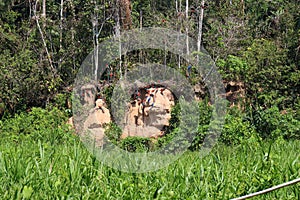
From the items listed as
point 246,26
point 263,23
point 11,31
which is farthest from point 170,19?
point 11,31

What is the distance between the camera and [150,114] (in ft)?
30.7

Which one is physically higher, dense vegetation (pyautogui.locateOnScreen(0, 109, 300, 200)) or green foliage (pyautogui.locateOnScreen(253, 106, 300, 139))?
dense vegetation (pyautogui.locateOnScreen(0, 109, 300, 200))

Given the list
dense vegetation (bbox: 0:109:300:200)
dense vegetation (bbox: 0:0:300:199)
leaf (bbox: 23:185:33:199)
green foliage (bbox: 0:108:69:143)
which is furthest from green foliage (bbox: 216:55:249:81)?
leaf (bbox: 23:185:33:199)

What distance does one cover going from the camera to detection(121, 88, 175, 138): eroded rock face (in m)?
9.20

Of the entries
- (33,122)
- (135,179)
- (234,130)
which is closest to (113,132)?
(33,122)

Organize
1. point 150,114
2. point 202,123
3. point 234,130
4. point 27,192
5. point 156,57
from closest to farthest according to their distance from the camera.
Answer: point 27,192, point 234,130, point 202,123, point 150,114, point 156,57

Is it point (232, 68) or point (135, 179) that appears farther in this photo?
point (232, 68)

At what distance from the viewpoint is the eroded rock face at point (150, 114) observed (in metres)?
9.20

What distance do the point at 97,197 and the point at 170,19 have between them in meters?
8.84

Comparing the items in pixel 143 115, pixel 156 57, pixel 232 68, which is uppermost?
pixel 156 57

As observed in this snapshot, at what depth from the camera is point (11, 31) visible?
11523 mm

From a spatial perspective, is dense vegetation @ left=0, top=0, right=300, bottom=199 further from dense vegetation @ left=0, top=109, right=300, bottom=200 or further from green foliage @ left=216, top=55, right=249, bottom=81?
dense vegetation @ left=0, top=109, right=300, bottom=200

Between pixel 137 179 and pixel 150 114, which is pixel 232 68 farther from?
pixel 137 179

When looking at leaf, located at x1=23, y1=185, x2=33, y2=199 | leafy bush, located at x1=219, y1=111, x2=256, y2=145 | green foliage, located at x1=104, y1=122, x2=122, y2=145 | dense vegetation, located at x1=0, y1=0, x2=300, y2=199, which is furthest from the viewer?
dense vegetation, located at x1=0, y1=0, x2=300, y2=199
